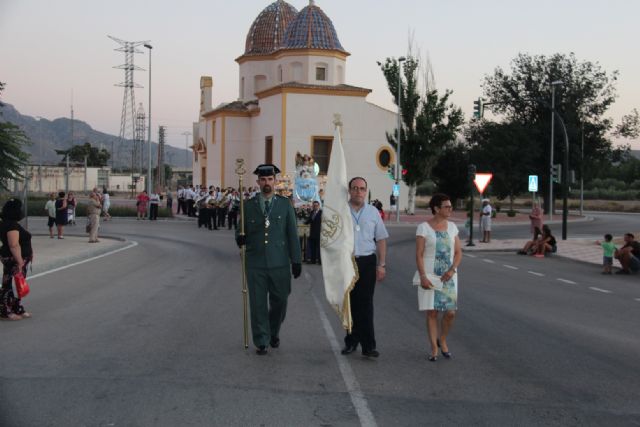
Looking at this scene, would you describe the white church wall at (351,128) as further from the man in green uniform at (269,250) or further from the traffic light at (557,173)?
the man in green uniform at (269,250)

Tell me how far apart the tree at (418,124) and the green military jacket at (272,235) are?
4378 centimetres

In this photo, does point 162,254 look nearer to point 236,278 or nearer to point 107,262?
point 107,262

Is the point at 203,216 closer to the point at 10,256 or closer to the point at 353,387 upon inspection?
the point at 10,256

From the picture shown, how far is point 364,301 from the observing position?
325 inches

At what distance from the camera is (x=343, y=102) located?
55375 millimetres

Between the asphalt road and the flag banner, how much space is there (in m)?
0.62

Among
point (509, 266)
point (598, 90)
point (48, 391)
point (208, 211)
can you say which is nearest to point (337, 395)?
point (48, 391)

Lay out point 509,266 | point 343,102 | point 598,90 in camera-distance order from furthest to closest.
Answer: point 598,90, point 343,102, point 509,266

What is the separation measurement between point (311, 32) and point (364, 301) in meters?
49.7

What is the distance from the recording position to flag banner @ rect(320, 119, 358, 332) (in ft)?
26.8

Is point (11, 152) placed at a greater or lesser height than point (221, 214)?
greater

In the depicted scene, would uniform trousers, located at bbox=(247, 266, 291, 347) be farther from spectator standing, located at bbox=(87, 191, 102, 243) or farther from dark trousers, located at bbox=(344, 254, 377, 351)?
spectator standing, located at bbox=(87, 191, 102, 243)

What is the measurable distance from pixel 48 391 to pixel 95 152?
138 metres

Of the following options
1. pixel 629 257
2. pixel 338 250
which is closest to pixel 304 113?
pixel 629 257
